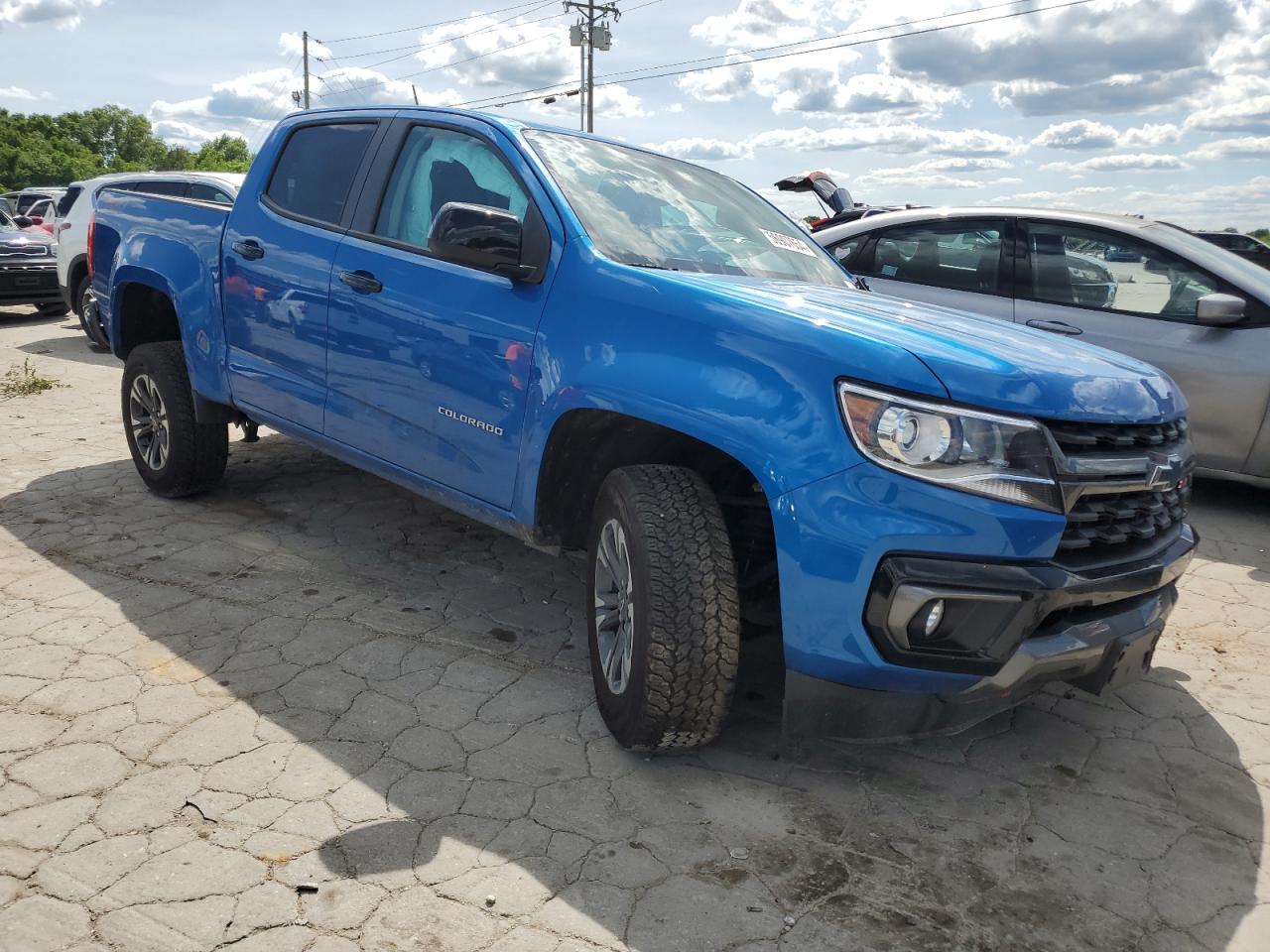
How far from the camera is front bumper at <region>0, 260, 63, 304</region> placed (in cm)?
1317

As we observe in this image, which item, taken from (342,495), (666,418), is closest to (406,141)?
(666,418)

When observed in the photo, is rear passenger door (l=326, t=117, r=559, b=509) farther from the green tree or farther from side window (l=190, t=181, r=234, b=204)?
the green tree

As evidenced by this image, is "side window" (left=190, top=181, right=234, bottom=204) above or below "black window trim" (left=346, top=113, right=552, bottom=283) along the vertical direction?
above

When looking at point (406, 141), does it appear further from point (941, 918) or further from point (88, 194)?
point (88, 194)

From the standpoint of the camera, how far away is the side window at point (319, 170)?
13.4 ft

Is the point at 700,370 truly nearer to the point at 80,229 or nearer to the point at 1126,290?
A: the point at 1126,290

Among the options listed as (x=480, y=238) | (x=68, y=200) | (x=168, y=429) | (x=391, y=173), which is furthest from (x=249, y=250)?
(x=68, y=200)

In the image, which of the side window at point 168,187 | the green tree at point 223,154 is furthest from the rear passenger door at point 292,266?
the green tree at point 223,154

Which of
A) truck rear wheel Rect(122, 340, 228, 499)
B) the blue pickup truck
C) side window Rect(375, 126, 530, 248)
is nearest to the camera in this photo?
the blue pickup truck

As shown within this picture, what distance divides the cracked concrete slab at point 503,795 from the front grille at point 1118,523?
0.78 metres

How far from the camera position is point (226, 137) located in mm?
114875

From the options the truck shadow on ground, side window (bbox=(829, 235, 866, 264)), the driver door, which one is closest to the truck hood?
the truck shadow on ground

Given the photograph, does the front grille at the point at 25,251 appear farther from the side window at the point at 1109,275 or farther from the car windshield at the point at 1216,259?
the car windshield at the point at 1216,259

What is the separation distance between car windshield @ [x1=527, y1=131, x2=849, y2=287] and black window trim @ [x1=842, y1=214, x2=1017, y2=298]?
2362mm
